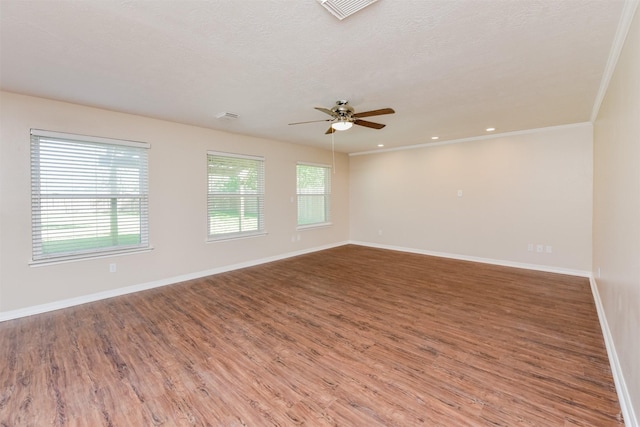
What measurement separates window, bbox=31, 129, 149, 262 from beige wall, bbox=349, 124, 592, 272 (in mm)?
5120

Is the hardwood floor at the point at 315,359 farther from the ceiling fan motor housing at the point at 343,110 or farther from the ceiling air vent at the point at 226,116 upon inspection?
the ceiling air vent at the point at 226,116

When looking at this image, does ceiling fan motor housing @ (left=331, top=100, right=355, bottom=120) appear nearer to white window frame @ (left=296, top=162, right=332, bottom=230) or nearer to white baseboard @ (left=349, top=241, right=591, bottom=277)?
white window frame @ (left=296, top=162, right=332, bottom=230)

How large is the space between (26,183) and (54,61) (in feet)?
5.42

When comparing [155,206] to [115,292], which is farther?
[155,206]

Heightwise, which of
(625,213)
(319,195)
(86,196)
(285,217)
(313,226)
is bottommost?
(313,226)

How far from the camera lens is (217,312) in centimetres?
326

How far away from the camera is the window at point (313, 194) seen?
21.4ft

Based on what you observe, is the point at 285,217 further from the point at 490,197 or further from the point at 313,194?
the point at 490,197

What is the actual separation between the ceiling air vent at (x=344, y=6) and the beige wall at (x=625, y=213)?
164cm

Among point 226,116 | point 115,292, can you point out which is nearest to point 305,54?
point 226,116

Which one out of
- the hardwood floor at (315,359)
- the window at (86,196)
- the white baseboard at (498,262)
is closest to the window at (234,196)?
the window at (86,196)

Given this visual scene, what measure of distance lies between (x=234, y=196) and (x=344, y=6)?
159 inches

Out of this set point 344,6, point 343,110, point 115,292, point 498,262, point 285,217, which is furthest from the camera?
point 285,217

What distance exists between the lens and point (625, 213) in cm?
195
